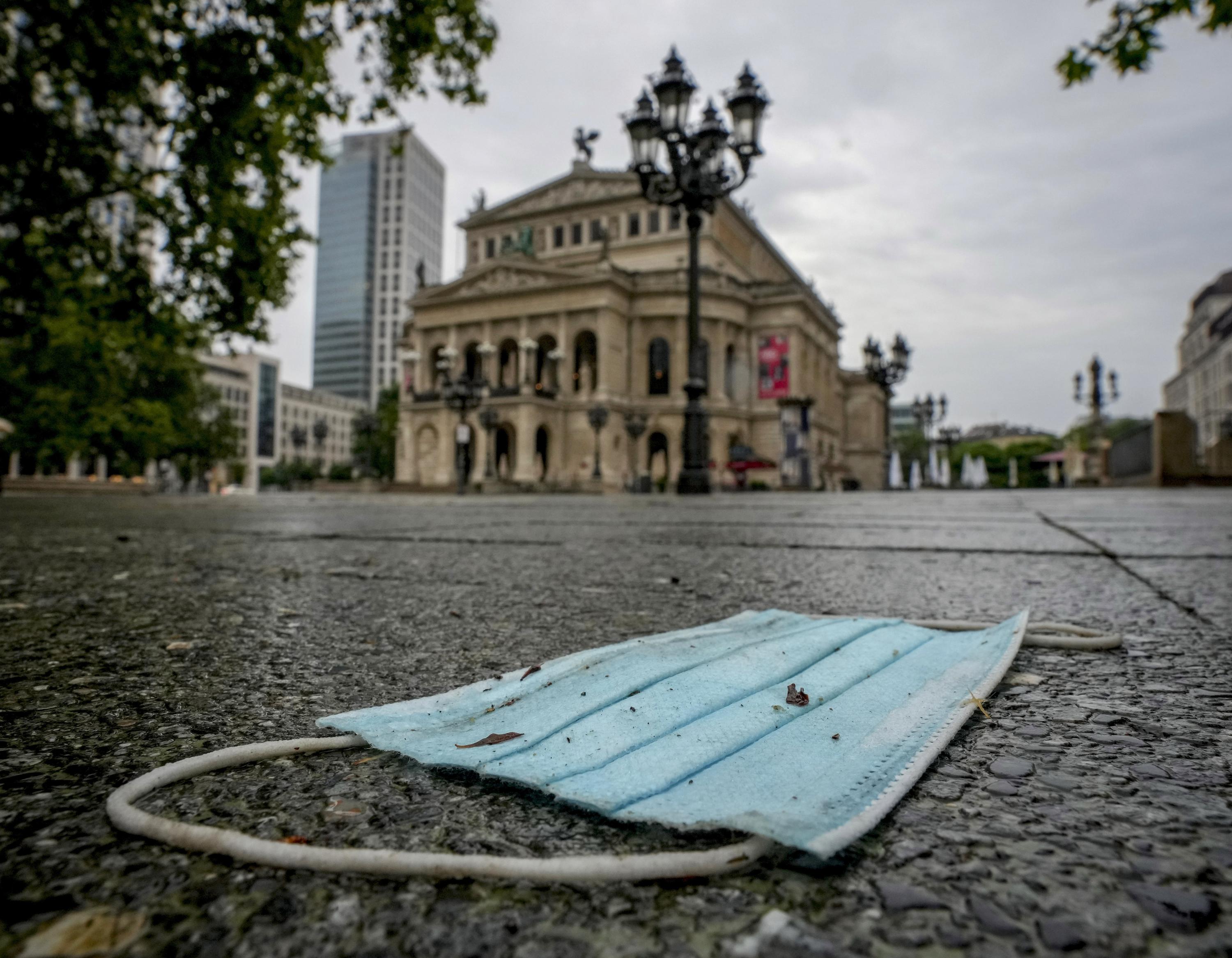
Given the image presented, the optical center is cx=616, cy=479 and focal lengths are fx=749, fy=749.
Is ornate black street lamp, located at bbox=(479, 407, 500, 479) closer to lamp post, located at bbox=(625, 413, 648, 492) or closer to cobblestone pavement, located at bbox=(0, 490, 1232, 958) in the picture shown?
lamp post, located at bbox=(625, 413, 648, 492)

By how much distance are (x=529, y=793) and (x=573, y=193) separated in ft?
152

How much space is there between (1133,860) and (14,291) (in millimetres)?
10265

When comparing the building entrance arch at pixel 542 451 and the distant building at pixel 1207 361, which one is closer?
the building entrance arch at pixel 542 451

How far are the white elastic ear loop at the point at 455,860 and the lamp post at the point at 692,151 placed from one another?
31.7 ft

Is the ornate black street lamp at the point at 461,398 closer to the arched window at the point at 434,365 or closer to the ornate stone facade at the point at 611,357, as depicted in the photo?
the ornate stone facade at the point at 611,357

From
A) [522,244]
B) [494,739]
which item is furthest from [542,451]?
[494,739]

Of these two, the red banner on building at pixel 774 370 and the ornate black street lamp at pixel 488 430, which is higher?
the red banner on building at pixel 774 370

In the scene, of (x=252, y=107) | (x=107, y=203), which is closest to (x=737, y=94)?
(x=252, y=107)

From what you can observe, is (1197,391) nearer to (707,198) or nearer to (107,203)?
(707,198)

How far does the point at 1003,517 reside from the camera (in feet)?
18.3

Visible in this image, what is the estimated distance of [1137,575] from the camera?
2098 mm

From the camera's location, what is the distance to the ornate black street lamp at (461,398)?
25.5 m

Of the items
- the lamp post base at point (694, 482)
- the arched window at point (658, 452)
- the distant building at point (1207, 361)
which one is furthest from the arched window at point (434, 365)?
the distant building at point (1207, 361)

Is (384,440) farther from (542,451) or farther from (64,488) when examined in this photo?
(64,488)
